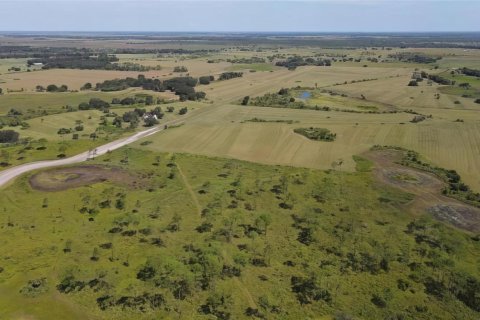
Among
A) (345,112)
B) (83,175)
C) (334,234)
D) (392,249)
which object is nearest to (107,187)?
(83,175)

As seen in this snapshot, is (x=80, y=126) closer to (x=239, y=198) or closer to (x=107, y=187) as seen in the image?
(x=107, y=187)

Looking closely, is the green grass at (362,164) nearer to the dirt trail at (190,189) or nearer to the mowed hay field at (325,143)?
the mowed hay field at (325,143)

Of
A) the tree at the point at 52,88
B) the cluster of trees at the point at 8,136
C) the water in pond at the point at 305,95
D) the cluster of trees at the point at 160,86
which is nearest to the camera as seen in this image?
the cluster of trees at the point at 8,136

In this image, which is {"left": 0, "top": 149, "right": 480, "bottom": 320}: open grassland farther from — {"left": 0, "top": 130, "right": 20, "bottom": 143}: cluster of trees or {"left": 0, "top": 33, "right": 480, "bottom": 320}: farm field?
{"left": 0, "top": 130, "right": 20, "bottom": 143}: cluster of trees

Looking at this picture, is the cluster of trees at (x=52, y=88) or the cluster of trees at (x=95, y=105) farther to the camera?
the cluster of trees at (x=52, y=88)

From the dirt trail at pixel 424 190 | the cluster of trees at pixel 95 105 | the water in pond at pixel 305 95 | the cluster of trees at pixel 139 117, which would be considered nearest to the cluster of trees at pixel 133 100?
the cluster of trees at pixel 95 105

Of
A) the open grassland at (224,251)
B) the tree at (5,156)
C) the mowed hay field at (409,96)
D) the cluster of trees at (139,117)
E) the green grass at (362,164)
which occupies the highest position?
the mowed hay field at (409,96)
